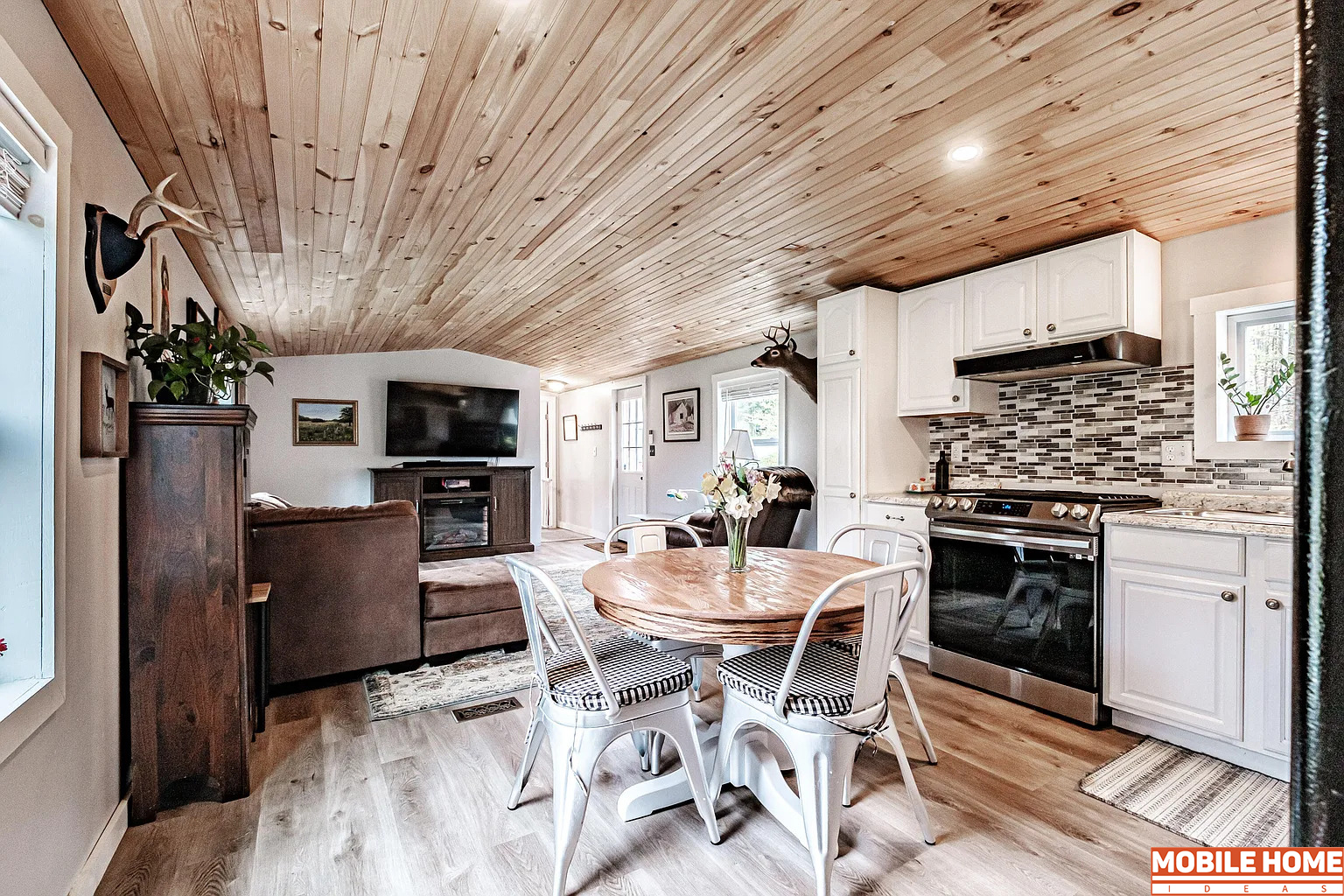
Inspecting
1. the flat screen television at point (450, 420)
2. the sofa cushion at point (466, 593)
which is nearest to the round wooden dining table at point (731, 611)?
the sofa cushion at point (466, 593)

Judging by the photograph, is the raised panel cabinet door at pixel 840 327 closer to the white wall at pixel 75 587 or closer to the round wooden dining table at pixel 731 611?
the round wooden dining table at pixel 731 611

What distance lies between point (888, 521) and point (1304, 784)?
363cm

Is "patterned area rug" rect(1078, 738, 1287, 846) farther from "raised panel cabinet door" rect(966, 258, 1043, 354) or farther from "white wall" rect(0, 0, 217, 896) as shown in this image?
"white wall" rect(0, 0, 217, 896)

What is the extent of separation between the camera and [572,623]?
1.85 m

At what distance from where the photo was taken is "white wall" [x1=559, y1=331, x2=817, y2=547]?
5125 millimetres

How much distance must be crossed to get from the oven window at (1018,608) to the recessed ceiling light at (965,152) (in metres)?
1.73

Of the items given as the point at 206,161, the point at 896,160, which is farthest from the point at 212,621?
the point at 896,160

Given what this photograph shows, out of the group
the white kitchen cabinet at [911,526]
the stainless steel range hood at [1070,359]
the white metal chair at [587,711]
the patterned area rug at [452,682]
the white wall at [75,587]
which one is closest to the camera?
the white wall at [75,587]

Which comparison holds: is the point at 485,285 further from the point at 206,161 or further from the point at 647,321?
the point at 206,161

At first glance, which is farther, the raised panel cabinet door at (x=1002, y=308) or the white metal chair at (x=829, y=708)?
the raised panel cabinet door at (x=1002, y=308)

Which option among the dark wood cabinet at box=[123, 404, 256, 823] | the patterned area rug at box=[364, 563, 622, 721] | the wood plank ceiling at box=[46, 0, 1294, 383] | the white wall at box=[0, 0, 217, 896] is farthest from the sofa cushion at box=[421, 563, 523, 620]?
the wood plank ceiling at box=[46, 0, 1294, 383]

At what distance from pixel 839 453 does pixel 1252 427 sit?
1894mm

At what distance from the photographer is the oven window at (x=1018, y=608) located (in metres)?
2.81

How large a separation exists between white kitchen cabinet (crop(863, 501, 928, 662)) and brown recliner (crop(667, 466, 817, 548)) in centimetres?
79
